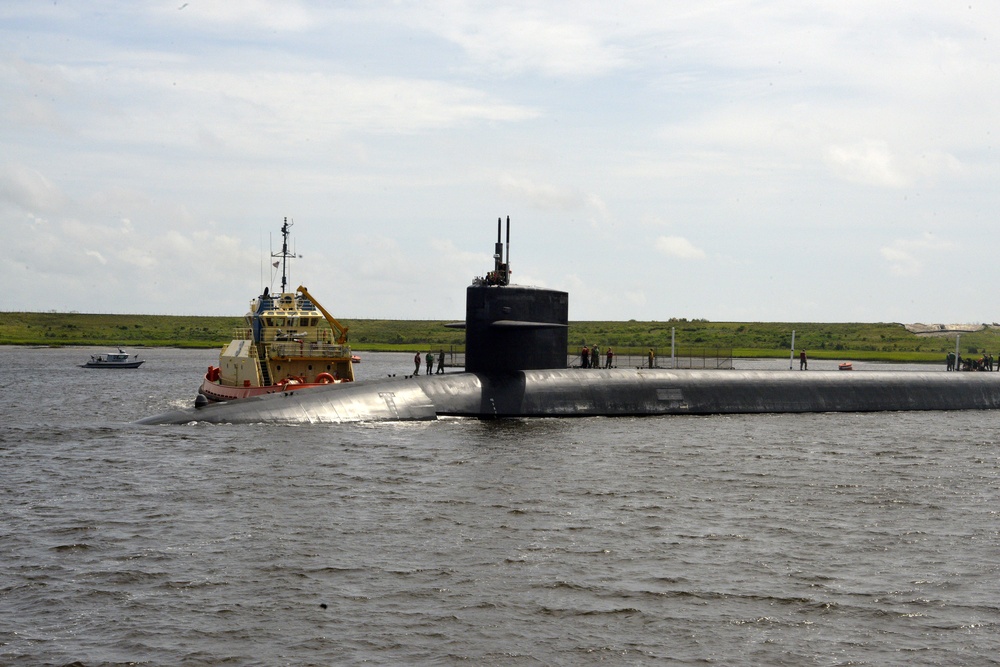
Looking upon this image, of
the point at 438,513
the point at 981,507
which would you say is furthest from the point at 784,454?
the point at 438,513

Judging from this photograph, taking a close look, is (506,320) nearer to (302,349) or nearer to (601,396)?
(601,396)

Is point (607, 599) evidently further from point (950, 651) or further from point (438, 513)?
point (438, 513)

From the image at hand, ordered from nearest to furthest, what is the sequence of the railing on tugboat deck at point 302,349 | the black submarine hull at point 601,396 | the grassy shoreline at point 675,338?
the black submarine hull at point 601,396
the railing on tugboat deck at point 302,349
the grassy shoreline at point 675,338

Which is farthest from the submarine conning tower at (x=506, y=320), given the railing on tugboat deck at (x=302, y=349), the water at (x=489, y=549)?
the railing on tugboat deck at (x=302, y=349)

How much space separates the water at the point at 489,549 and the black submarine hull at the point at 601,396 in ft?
3.87

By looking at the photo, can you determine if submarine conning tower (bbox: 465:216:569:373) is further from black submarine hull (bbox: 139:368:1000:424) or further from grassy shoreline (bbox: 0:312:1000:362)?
grassy shoreline (bbox: 0:312:1000:362)

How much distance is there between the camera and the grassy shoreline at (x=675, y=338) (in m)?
122

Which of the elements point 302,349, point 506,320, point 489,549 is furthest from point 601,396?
point 489,549

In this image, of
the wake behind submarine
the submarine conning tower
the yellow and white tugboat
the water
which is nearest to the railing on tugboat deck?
the yellow and white tugboat

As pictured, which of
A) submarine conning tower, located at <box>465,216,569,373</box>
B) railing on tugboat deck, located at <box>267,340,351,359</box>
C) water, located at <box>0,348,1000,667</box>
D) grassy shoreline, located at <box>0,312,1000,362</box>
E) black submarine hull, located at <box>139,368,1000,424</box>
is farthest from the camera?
grassy shoreline, located at <box>0,312,1000,362</box>

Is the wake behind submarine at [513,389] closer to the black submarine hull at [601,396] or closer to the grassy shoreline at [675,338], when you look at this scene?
the black submarine hull at [601,396]

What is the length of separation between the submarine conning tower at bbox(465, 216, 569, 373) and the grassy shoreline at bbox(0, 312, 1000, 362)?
231ft

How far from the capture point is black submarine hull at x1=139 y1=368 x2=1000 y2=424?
32594 mm

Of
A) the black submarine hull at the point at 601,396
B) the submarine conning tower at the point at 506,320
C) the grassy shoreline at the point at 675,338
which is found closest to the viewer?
the black submarine hull at the point at 601,396
